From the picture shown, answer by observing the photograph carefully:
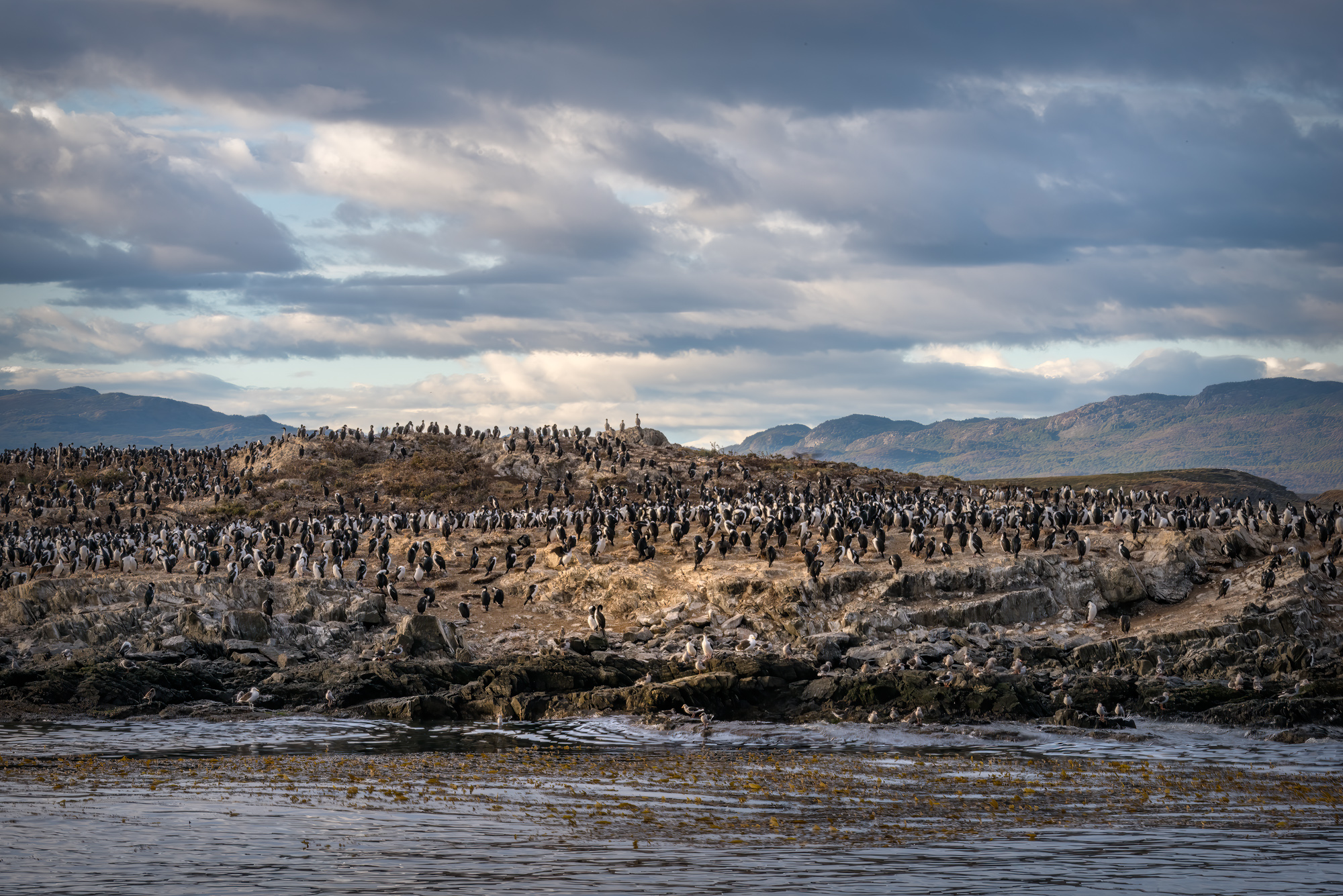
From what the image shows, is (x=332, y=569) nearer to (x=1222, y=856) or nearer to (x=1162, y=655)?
(x=1162, y=655)

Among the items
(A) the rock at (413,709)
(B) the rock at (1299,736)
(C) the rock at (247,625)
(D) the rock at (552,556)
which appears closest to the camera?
(B) the rock at (1299,736)

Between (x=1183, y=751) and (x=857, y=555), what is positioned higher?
(x=857, y=555)

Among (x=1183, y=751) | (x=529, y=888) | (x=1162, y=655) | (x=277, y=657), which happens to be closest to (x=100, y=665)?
(x=277, y=657)

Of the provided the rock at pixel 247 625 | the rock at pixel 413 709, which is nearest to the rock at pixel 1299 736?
the rock at pixel 413 709

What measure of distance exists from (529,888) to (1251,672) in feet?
93.3

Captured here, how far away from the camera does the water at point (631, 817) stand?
14.1 metres

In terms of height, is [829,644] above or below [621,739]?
above

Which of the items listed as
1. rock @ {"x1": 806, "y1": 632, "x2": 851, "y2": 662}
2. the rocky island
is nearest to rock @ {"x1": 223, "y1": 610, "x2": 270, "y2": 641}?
the rocky island

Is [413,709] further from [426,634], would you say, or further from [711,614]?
[711,614]

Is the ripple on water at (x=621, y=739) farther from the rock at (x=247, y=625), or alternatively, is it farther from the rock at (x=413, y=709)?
the rock at (x=247, y=625)

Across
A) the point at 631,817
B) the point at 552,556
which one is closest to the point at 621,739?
the point at 631,817

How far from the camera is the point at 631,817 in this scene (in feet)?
60.0

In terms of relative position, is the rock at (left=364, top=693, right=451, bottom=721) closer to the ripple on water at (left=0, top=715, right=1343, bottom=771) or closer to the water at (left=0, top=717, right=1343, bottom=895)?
the ripple on water at (left=0, top=715, right=1343, bottom=771)

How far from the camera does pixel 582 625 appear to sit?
45031mm
